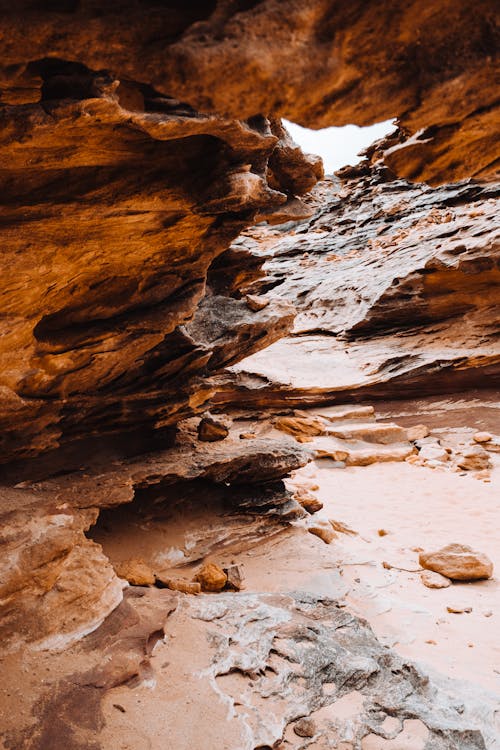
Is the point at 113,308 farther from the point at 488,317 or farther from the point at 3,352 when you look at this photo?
the point at 488,317

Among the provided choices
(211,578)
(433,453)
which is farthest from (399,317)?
(211,578)

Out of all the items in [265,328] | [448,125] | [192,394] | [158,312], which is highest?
[448,125]

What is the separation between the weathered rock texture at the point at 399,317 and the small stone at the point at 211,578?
325 inches

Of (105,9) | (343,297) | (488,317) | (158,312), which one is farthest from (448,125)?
(343,297)

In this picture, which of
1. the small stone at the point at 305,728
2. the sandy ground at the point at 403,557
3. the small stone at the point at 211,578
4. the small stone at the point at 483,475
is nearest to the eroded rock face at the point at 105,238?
the small stone at the point at 211,578

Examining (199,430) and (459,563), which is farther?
(199,430)

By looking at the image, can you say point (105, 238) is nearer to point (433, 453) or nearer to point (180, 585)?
point (180, 585)

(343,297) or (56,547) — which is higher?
(56,547)

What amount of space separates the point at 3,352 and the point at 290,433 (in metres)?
9.93

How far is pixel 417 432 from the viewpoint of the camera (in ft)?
43.5

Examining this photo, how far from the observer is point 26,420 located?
5.84 metres

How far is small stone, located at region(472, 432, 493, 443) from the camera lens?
12.3 metres

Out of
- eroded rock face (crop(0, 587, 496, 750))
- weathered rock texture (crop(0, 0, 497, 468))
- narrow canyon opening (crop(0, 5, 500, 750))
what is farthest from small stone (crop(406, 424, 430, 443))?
eroded rock face (crop(0, 587, 496, 750))

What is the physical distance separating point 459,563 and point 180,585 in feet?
13.3
